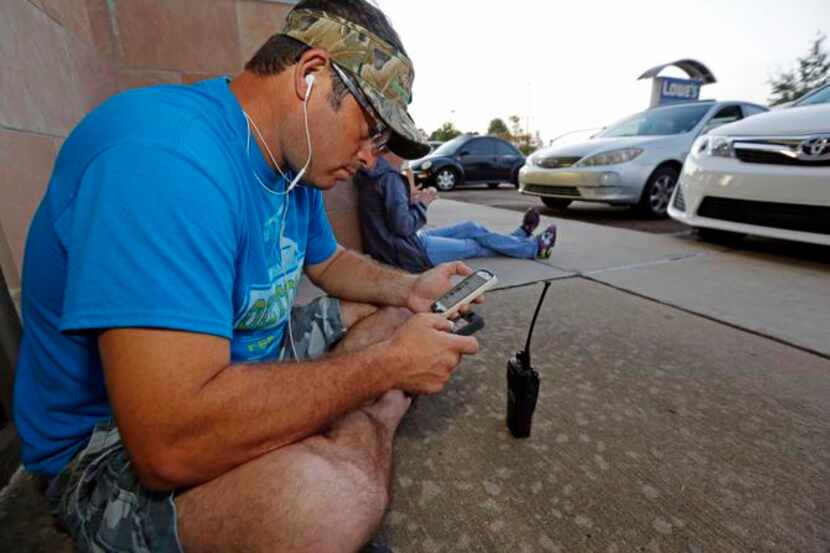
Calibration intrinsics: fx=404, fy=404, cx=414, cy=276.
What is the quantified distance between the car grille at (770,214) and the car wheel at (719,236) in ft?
1.20

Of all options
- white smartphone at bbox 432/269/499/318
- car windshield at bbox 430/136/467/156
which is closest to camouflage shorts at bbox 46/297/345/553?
white smartphone at bbox 432/269/499/318

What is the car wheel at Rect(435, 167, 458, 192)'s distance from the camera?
975cm

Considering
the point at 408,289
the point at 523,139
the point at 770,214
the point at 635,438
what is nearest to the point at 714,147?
the point at 770,214

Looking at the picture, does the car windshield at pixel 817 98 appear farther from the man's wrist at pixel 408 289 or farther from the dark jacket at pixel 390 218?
the man's wrist at pixel 408 289

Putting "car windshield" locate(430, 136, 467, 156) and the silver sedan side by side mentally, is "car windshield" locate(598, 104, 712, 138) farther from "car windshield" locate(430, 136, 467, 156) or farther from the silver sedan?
"car windshield" locate(430, 136, 467, 156)

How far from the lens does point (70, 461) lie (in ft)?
2.75

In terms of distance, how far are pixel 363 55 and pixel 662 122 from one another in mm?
5867

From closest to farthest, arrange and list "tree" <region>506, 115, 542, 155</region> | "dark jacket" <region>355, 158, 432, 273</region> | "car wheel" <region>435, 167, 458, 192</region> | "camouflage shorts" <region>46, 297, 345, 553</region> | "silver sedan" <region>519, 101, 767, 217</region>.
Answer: "camouflage shorts" <region>46, 297, 345, 553</region> → "dark jacket" <region>355, 158, 432, 273</region> → "silver sedan" <region>519, 101, 767, 217</region> → "car wheel" <region>435, 167, 458, 192</region> → "tree" <region>506, 115, 542, 155</region>

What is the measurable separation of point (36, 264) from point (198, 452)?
0.47 m

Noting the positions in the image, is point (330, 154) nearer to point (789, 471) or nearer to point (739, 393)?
point (789, 471)

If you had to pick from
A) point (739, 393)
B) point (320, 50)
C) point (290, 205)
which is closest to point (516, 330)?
point (739, 393)

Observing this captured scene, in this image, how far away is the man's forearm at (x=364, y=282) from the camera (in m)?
1.51

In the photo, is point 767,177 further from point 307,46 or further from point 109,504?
point 109,504

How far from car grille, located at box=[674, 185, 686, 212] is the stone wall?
3.10 meters
